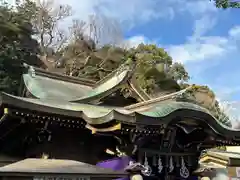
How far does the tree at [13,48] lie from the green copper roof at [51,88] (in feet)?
26.2

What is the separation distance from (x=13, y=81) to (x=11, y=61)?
1.44m

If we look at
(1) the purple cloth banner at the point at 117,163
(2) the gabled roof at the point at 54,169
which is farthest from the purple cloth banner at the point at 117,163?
(2) the gabled roof at the point at 54,169

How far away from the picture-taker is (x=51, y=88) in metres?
10.3

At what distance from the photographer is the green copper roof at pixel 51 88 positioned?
9477mm

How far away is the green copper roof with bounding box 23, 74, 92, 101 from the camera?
9477 mm

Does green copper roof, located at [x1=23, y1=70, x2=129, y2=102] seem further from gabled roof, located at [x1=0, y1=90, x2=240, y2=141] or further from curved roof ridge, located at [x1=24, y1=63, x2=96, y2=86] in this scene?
gabled roof, located at [x1=0, y1=90, x2=240, y2=141]

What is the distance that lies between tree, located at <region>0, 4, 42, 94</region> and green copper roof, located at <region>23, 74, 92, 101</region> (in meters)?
8.00

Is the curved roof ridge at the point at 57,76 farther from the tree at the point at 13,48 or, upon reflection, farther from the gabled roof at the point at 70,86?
the tree at the point at 13,48

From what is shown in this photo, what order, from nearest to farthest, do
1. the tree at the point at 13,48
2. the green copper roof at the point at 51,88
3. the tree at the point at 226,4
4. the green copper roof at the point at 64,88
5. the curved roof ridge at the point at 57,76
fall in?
the tree at the point at 226,4 → the green copper roof at the point at 64,88 → the green copper roof at the point at 51,88 → the curved roof ridge at the point at 57,76 → the tree at the point at 13,48

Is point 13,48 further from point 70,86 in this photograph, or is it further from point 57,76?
point 70,86

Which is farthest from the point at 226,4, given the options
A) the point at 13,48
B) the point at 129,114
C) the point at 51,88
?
the point at 13,48

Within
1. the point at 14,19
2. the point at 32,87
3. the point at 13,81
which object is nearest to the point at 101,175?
the point at 32,87

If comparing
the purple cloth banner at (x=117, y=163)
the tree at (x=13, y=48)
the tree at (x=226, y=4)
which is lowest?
the purple cloth banner at (x=117, y=163)

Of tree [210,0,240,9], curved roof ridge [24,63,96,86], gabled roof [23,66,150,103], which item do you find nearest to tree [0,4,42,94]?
curved roof ridge [24,63,96,86]
